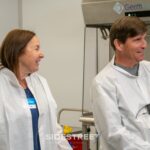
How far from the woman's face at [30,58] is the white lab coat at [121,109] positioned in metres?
0.35

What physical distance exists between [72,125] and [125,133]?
2039 mm

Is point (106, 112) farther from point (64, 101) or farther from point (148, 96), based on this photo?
point (64, 101)

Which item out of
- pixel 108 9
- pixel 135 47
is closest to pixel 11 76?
pixel 135 47

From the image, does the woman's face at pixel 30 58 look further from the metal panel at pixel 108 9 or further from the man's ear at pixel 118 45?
the metal panel at pixel 108 9

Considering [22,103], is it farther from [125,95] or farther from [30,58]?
[125,95]

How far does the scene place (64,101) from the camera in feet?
12.0

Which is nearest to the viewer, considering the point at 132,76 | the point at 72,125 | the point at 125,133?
the point at 125,133

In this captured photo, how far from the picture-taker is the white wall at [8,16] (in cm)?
384

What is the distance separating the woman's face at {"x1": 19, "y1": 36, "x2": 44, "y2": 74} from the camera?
1.87 m

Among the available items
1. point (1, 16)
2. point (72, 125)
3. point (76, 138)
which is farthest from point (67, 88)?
point (1, 16)

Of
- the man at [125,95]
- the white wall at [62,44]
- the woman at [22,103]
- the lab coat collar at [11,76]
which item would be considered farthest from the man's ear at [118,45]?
the white wall at [62,44]

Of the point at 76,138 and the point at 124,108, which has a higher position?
the point at 124,108

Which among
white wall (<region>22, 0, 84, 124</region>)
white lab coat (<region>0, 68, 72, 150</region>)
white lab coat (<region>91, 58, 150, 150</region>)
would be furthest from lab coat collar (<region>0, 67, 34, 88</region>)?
white wall (<region>22, 0, 84, 124</region>)

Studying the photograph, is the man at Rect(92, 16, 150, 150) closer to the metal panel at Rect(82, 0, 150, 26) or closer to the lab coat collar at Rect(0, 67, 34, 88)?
the lab coat collar at Rect(0, 67, 34, 88)
